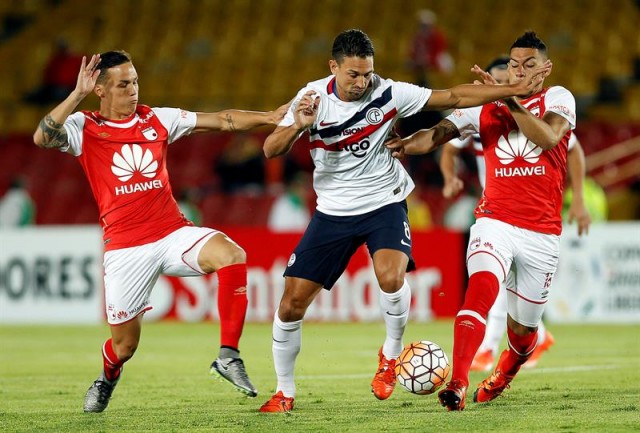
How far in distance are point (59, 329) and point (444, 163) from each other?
821 centimetres

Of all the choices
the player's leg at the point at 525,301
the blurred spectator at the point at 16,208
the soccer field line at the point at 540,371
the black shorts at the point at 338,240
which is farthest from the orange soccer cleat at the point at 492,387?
the blurred spectator at the point at 16,208

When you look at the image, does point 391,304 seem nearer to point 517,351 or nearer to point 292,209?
point 517,351

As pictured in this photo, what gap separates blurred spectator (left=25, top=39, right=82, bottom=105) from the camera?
21828 mm

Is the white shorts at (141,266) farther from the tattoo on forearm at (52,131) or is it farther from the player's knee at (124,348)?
the tattoo on forearm at (52,131)

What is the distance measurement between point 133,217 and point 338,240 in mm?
1344

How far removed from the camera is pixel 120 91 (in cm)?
772

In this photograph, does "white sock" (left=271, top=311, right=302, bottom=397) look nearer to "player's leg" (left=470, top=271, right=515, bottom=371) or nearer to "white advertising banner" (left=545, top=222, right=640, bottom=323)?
"player's leg" (left=470, top=271, right=515, bottom=371)

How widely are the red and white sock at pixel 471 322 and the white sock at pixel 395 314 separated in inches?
21.7

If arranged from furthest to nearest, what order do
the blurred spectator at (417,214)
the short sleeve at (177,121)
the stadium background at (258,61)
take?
the stadium background at (258,61)
the blurred spectator at (417,214)
the short sleeve at (177,121)

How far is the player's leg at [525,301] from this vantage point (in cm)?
747

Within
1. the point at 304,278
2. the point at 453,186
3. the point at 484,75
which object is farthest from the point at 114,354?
the point at 453,186

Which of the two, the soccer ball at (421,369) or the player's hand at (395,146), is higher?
the player's hand at (395,146)

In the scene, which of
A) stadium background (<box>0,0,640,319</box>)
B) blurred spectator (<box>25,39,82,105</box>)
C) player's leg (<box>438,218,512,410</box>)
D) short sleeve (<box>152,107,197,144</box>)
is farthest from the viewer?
blurred spectator (<box>25,39,82,105</box>)

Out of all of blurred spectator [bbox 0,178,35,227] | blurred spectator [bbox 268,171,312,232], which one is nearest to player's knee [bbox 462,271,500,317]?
blurred spectator [bbox 268,171,312,232]
